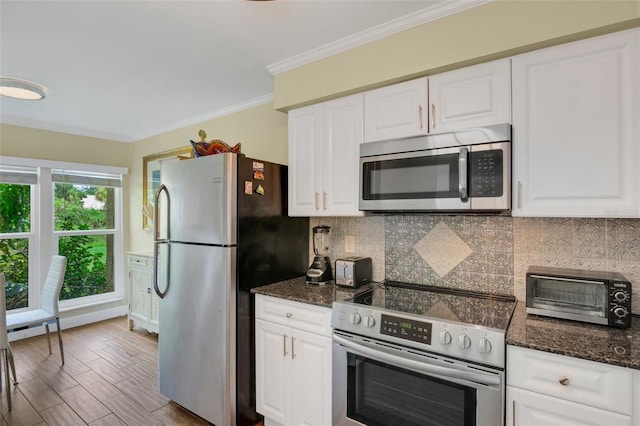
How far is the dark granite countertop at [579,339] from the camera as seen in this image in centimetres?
118

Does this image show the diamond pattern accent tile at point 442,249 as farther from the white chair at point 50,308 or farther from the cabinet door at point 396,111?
the white chair at point 50,308

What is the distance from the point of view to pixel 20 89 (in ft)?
8.60

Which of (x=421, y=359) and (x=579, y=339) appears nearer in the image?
(x=579, y=339)

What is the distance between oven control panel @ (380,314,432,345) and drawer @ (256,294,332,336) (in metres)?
0.36

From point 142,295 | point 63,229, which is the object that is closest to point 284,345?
point 142,295

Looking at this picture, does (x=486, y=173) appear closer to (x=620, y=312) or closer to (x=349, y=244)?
(x=620, y=312)

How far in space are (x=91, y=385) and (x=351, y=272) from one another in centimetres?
239

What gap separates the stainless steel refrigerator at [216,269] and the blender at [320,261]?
214mm

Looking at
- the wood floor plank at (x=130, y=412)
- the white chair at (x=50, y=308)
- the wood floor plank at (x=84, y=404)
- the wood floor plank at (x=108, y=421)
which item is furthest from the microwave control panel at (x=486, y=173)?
the white chair at (x=50, y=308)

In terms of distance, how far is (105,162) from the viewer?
4383 millimetres

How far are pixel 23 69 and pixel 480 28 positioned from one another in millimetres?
3076

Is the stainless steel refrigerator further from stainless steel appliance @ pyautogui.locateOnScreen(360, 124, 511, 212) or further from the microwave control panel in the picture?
the microwave control panel

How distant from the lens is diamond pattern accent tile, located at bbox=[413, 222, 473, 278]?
2047 mm

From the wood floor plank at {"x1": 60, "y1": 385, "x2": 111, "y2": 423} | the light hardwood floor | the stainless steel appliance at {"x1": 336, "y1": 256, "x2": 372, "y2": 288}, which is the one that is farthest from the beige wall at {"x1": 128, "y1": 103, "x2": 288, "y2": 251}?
the wood floor plank at {"x1": 60, "y1": 385, "x2": 111, "y2": 423}
